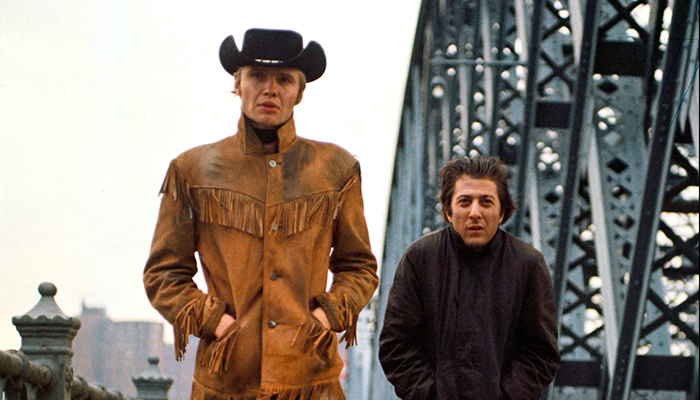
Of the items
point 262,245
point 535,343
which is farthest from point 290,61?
point 535,343

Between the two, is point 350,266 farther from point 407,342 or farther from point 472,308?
point 472,308

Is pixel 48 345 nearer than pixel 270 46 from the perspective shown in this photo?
No

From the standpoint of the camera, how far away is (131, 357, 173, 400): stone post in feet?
34.1

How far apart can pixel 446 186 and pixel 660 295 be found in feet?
29.0

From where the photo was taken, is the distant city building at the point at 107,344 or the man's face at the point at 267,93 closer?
the man's face at the point at 267,93

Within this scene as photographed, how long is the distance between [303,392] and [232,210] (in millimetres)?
627

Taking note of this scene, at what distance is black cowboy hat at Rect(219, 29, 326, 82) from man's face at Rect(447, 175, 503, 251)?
65 centimetres

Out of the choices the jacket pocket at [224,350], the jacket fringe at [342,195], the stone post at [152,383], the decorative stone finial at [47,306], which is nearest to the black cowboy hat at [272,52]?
the jacket fringe at [342,195]

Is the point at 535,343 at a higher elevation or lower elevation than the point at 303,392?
higher

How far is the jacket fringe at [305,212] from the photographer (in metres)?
4.59

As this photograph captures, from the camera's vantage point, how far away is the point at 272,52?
4633mm

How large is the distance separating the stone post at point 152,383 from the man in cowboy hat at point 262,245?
19.2ft

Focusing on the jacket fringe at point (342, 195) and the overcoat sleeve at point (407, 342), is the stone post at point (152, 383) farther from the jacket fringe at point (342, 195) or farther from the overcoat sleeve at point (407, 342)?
the jacket fringe at point (342, 195)

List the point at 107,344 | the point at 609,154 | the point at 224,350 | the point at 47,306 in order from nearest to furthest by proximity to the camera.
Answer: the point at 224,350
the point at 47,306
the point at 107,344
the point at 609,154
